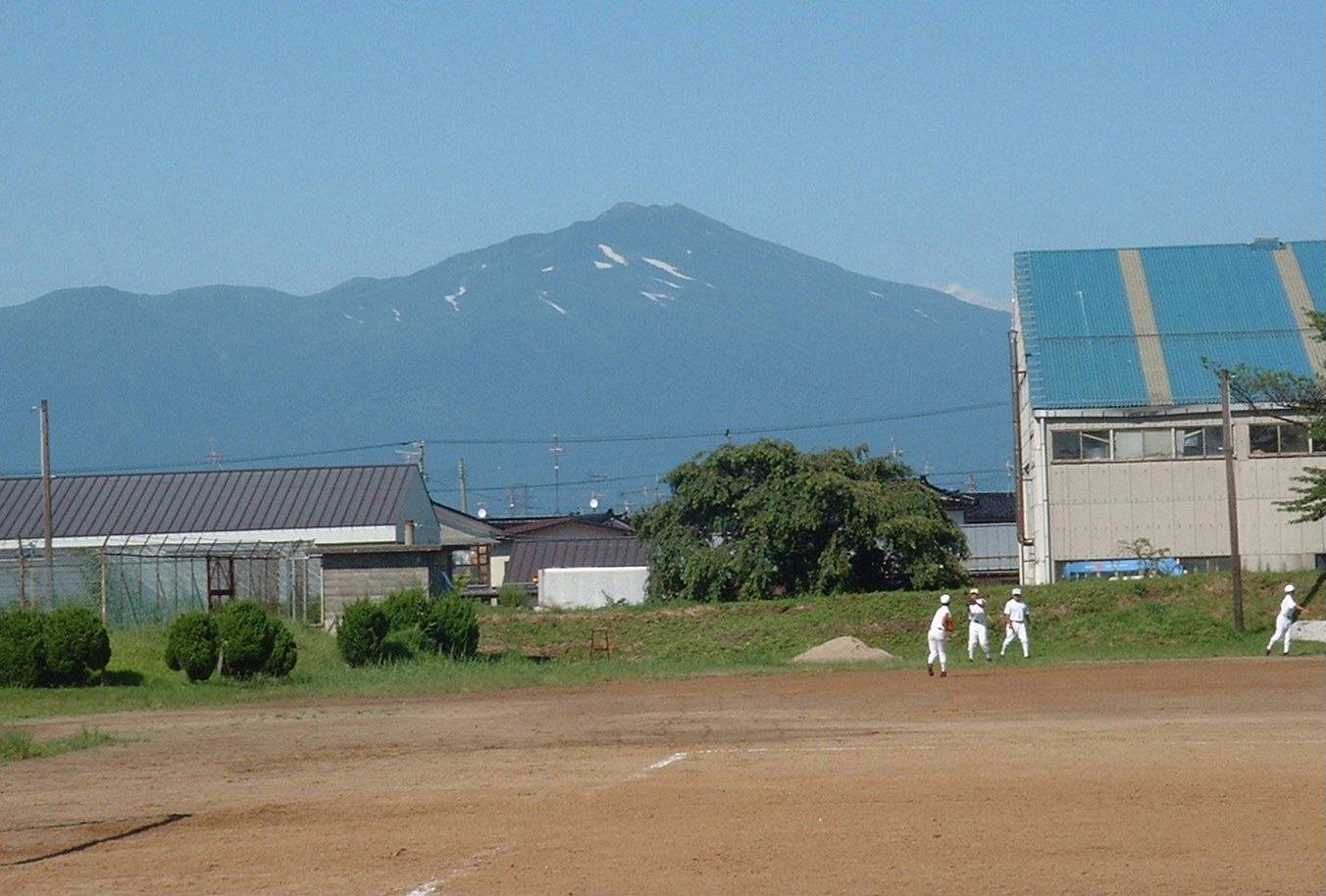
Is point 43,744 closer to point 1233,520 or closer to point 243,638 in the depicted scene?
point 243,638

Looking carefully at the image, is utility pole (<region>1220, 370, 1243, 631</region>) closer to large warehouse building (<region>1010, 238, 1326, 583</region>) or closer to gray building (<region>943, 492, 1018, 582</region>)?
large warehouse building (<region>1010, 238, 1326, 583</region>)

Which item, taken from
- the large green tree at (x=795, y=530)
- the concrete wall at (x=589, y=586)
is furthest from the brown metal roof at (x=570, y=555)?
the large green tree at (x=795, y=530)

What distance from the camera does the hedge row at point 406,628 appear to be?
132ft

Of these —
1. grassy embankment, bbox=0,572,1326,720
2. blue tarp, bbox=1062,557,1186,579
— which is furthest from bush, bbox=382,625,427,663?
blue tarp, bbox=1062,557,1186,579

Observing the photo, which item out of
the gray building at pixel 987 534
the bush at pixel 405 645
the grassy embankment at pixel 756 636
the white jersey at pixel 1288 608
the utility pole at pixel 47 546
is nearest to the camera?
the grassy embankment at pixel 756 636

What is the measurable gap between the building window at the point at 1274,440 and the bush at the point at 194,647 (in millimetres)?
36120

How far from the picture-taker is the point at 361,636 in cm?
4022

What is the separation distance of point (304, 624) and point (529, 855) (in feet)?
114

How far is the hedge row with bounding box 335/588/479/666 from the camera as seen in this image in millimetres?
40312

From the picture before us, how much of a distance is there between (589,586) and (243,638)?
29.6 metres

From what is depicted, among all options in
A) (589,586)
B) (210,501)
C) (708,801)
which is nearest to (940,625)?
(708,801)

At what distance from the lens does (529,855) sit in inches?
525

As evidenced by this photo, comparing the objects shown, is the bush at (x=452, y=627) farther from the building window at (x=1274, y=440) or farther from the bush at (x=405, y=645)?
the building window at (x=1274, y=440)

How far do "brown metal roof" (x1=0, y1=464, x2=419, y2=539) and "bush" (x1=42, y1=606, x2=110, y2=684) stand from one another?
33633mm
